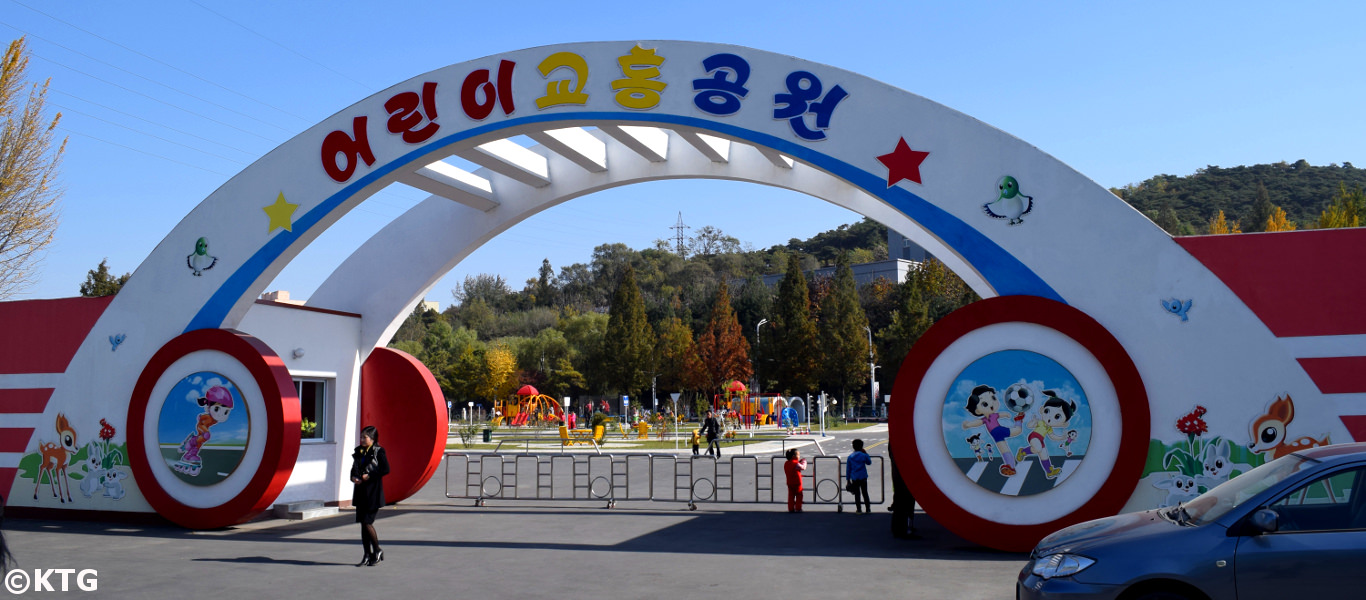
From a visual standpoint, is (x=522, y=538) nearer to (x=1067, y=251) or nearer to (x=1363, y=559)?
(x=1067, y=251)

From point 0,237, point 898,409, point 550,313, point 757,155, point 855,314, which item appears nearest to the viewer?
point 898,409

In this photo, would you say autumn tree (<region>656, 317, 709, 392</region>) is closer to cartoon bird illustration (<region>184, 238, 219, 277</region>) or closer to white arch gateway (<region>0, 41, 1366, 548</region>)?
white arch gateway (<region>0, 41, 1366, 548</region>)

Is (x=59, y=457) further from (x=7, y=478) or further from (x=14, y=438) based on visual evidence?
(x=7, y=478)

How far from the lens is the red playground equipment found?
48787 mm

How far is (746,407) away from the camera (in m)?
48.2

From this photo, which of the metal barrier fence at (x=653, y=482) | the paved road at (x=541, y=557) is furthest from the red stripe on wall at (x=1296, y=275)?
the metal barrier fence at (x=653, y=482)

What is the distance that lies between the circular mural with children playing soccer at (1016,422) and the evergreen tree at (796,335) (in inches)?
2070

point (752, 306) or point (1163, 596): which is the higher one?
point (752, 306)

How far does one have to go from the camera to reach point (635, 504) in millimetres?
17109

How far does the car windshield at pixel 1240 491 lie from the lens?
6487 mm

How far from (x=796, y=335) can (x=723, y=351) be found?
18.7 feet

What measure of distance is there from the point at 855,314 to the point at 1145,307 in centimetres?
5284

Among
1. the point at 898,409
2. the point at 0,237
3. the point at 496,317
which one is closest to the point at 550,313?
the point at 496,317

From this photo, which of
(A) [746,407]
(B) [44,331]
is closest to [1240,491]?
(B) [44,331]
